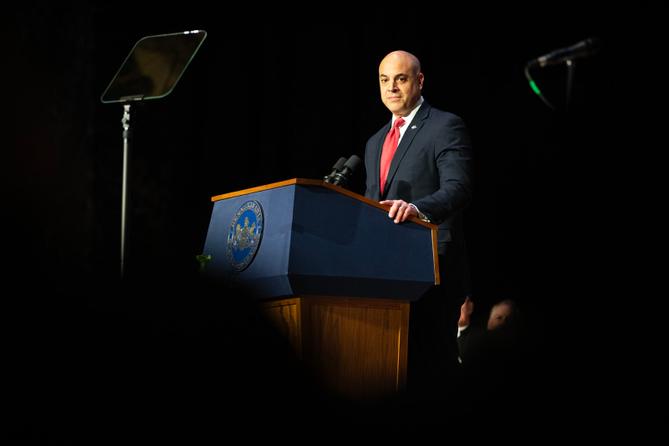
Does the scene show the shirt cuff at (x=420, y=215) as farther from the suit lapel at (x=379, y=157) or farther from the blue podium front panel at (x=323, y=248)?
the suit lapel at (x=379, y=157)

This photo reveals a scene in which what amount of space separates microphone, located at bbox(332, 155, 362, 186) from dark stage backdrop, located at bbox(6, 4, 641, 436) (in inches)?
43.3

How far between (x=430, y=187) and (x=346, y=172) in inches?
13.0

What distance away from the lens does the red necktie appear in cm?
279

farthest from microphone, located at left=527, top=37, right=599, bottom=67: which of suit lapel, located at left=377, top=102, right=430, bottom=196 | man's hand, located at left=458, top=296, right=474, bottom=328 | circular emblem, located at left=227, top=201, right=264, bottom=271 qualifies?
man's hand, located at left=458, top=296, right=474, bottom=328

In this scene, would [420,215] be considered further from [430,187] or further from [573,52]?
[573,52]

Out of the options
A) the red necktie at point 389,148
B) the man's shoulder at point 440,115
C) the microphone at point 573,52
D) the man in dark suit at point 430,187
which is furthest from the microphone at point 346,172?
the microphone at point 573,52

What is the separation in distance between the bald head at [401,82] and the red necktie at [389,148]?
0.05 m

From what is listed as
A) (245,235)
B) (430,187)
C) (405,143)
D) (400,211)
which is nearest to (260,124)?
(405,143)

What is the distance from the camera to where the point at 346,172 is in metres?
2.52

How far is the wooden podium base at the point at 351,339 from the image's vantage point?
2.22 m

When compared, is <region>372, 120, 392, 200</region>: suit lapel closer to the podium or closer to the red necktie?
the red necktie

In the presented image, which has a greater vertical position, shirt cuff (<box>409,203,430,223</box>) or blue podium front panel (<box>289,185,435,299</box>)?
shirt cuff (<box>409,203,430,223</box>)

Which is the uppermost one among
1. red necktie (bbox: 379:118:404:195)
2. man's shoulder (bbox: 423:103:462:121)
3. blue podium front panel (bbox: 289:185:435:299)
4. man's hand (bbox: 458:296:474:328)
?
man's shoulder (bbox: 423:103:462:121)

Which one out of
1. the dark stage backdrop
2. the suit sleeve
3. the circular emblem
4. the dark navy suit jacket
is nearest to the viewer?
the circular emblem
